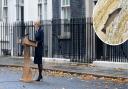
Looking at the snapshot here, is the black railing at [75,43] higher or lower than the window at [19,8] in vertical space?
lower

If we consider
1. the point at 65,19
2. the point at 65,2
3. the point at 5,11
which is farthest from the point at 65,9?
the point at 5,11

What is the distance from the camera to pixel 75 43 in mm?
23094

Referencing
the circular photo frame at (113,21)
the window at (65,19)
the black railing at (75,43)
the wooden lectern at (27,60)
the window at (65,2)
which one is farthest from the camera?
the window at (65,2)

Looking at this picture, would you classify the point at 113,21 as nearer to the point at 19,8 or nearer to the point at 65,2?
the point at 65,2

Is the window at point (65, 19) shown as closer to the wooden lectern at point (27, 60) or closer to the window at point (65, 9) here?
the window at point (65, 9)

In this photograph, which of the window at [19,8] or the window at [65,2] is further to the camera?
the window at [19,8]

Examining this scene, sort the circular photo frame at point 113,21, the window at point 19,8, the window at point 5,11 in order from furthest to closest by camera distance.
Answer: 1. the window at point 5,11
2. the window at point 19,8
3. the circular photo frame at point 113,21

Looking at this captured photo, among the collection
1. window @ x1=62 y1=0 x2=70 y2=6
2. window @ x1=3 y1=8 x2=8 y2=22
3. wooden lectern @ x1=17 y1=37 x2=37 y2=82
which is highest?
window @ x1=62 y1=0 x2=70 y2=6

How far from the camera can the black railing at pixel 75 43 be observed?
20.9 meters

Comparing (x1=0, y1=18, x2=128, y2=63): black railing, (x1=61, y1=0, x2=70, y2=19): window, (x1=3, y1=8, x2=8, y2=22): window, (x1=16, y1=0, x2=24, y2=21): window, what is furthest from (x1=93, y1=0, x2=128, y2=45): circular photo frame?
(x1=3, y1=8, x2=8, y2=22): window

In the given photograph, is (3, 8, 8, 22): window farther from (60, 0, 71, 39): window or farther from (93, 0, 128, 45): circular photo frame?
(93, 0, 128, 45): circular photo frame

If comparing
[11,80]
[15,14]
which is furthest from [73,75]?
[15,14]

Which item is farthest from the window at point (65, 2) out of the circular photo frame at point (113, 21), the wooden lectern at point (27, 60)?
the circular photo frame at point (113, 21)

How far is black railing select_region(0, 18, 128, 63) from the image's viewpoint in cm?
2095
